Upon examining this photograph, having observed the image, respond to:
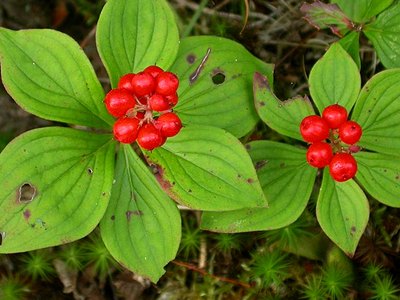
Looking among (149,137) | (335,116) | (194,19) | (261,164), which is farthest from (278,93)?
(149,137)

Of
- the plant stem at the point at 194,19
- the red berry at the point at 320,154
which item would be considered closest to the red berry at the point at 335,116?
the red berry at the point at 320,154

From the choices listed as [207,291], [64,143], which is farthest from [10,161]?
[207,291]

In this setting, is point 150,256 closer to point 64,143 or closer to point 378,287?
point 64,143

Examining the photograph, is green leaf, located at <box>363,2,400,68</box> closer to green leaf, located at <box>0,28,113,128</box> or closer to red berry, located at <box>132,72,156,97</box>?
red berry, located at <box>132,72,156,97</box>

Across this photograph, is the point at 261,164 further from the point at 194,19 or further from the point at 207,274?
the point at 194,19

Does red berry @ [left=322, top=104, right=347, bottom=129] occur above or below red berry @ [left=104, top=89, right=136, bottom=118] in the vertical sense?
below

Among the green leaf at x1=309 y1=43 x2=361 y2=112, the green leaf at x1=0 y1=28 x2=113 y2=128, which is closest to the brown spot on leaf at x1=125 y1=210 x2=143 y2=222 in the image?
the green leaf at x1=0 y1=28 x2=113 y2=128
